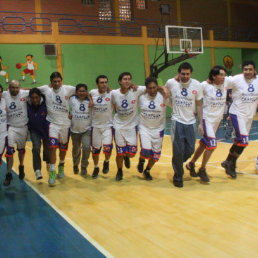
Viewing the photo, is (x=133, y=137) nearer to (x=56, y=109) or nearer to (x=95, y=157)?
(x=95, y=157)

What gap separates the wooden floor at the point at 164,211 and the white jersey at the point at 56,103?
1111 millimetres

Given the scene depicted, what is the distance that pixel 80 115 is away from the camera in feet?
17.7

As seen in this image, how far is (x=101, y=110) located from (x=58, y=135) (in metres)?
0.87

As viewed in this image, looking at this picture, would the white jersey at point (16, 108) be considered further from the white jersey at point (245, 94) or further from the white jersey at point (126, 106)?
the white jersey at point (245, 94)

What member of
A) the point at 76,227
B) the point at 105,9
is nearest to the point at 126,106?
the point at 76,227

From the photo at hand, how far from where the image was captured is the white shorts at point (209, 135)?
467cm

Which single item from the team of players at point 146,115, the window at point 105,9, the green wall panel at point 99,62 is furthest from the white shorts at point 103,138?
the window at point 105,9

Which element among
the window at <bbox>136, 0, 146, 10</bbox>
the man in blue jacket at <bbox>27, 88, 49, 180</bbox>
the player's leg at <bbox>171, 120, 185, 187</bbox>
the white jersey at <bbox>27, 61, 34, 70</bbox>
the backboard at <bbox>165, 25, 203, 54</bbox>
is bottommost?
the player's leg at <bbox>171, 120, 185, 187</bbox>

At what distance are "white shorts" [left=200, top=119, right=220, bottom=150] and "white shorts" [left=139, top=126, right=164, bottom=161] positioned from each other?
2.32 ft

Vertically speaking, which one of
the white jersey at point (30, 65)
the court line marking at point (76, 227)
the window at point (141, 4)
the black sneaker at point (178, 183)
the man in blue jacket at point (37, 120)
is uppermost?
the window at point (141, 4)

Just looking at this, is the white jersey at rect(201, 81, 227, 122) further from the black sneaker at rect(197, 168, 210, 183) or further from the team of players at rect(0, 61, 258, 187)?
the black sneaker at rect(197, 168, 210, 183)

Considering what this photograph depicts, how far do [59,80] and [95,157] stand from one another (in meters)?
1.53

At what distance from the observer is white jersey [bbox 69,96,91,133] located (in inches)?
211

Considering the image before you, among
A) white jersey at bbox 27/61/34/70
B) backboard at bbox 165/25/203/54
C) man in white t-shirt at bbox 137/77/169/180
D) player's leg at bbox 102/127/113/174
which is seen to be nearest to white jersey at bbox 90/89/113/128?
player's leg at bbox 102/127/113/174
